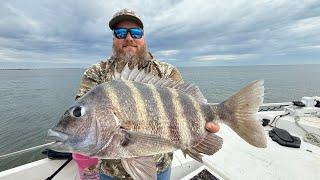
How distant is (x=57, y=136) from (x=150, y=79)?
2.25 ft

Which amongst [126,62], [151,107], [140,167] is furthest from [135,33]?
[140,167]

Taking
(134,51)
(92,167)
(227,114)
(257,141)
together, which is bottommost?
(92,167)

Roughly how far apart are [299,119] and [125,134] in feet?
16.7

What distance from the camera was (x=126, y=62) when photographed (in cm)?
218

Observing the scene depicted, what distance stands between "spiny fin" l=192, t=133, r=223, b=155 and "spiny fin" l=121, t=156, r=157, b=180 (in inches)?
13.1

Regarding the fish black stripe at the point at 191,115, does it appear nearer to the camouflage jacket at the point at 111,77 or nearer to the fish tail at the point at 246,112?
the fish tail at the point at 246,112

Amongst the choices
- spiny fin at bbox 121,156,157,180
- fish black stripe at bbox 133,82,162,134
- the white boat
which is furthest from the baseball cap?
the white boat

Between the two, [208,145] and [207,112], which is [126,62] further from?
[208,145]

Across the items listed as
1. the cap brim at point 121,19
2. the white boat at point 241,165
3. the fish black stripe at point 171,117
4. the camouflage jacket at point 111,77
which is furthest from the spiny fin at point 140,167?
the white boat at point 241,165

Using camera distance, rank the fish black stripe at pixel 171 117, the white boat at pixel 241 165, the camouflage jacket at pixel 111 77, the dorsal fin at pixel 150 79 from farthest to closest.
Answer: the white boat at pixel 241 165 → the camouflage jacket at pixel 111 77 → the dorsal fin at pixel 150 79 → the fish black stripe at pixel 171 117

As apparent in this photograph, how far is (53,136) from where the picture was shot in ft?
4.65

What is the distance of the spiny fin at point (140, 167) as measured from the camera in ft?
4.89

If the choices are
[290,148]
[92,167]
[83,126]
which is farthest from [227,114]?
[290,148]

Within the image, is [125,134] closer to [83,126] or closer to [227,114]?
[83,126]
